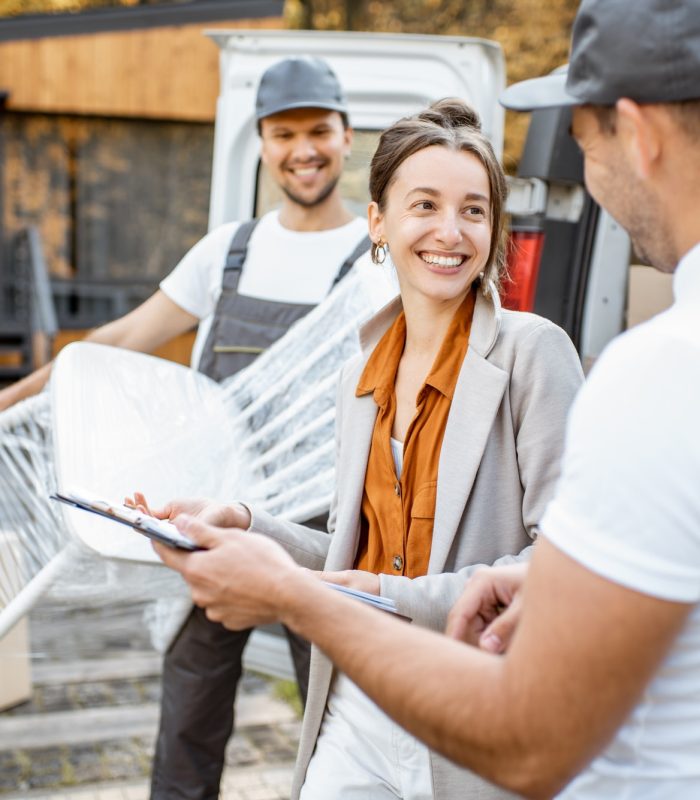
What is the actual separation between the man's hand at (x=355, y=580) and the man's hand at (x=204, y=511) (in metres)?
0.27

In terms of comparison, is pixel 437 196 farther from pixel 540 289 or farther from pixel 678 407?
pixel 540 289

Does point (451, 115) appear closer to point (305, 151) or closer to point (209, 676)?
point (305, 151)

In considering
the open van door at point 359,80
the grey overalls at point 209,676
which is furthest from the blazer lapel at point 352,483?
the open van door at point 359,80

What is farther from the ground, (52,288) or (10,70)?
(10,70)

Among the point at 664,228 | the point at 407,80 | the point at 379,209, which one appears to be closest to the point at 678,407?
the point at 664,228

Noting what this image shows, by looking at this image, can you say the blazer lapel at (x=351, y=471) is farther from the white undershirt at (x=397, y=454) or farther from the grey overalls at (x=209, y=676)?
the grey overalls at (x=209, y=676)

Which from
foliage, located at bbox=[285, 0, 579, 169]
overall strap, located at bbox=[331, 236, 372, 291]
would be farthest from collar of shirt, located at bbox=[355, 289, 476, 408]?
foliage, located at bbox=[285, 0, 579, 169]

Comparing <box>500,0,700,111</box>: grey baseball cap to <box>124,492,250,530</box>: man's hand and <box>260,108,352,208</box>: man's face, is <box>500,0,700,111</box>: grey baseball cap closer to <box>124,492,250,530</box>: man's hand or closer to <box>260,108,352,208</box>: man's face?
<box>124,492,250,530</box>: man's hand

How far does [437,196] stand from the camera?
6.46 feet

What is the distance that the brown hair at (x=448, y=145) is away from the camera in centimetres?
197

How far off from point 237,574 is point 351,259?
6.53ft

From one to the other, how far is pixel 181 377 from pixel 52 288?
30.1 ft

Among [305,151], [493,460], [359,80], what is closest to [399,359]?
[493,460]

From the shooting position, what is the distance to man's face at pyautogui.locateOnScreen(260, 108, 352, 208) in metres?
3.33
